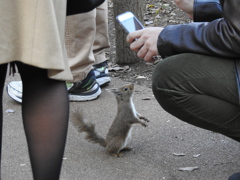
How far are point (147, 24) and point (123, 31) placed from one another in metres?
1.55

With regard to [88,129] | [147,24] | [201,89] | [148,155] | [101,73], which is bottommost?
[147,24]

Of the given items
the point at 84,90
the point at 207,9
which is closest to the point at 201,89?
the point at 207,9

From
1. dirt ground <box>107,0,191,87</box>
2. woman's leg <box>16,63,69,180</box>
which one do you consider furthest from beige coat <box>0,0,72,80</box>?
dirt ground <box>107,0,191,87</box>

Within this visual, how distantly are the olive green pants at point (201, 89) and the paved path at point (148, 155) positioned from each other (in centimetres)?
53

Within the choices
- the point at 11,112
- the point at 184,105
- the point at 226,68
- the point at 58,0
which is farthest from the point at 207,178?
the point at 11,112

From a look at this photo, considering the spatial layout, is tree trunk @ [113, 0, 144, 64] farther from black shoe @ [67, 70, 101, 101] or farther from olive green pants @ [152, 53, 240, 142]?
olive green pants @ [152, 53, 240, 142]

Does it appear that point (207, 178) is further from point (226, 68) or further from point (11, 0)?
point (11, 0)

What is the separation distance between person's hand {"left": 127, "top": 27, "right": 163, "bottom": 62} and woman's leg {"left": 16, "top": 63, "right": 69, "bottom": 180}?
78cm

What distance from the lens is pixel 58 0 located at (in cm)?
203

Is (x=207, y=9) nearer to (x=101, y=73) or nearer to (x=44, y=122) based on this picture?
(x=44, y=122)

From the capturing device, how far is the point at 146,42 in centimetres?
272

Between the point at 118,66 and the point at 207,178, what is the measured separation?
2836 mm

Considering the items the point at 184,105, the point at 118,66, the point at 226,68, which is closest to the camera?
the point at 226,68

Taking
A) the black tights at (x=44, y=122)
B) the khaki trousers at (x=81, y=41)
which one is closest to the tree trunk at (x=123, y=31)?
the khaki trousers at (x=81, y=41)
